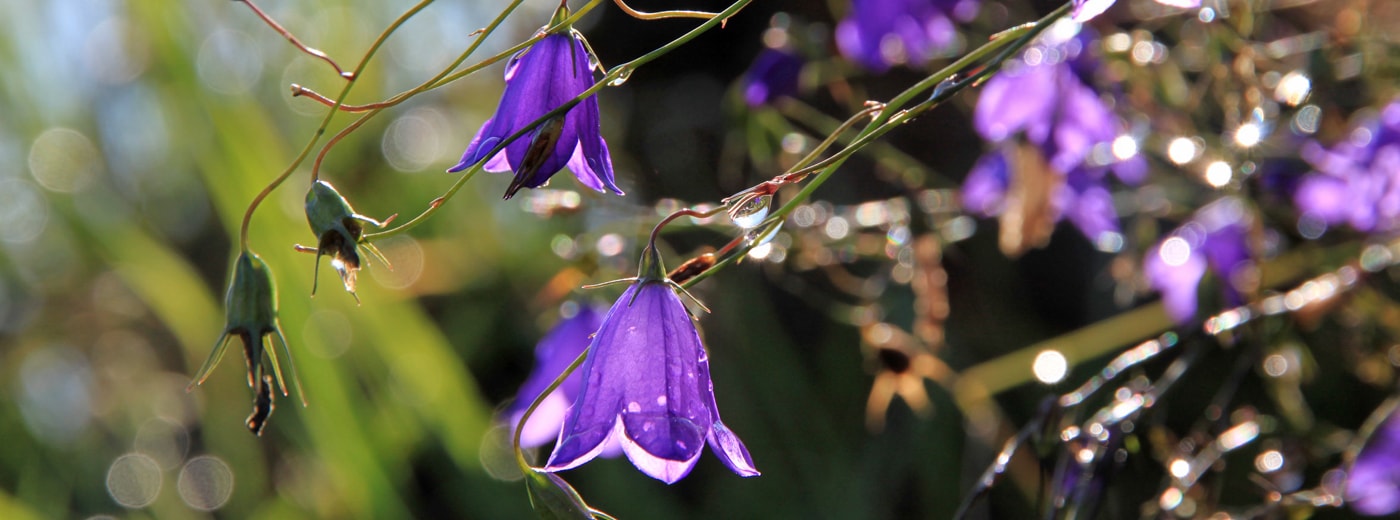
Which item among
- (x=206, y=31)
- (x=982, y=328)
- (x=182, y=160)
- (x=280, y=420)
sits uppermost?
(x=206, y=31)

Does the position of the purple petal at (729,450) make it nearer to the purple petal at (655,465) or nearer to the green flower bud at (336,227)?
the purple petal at (655,465)

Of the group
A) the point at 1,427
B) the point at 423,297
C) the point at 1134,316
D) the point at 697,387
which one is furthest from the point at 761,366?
the point at 1,427

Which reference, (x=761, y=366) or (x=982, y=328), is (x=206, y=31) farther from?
(x=982, y=328)

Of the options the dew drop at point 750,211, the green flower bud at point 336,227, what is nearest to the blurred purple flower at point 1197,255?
the dew drop at point 750,211

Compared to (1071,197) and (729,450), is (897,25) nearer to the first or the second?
(1071,197)

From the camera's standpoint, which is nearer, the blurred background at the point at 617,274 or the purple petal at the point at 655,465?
the purple petal at the point at 655,465

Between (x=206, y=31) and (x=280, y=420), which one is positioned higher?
(x=206, y=31)
